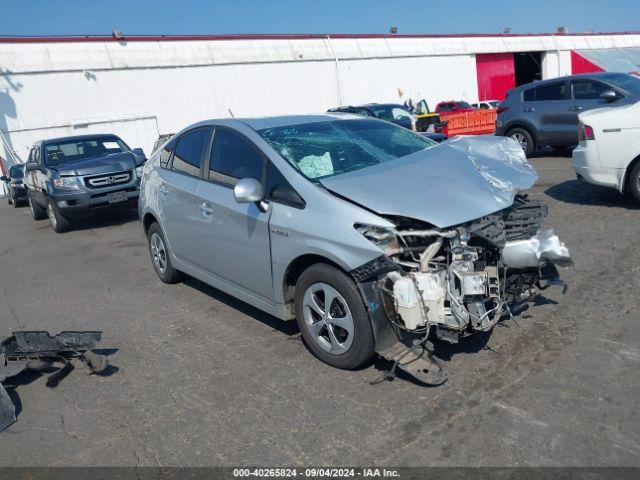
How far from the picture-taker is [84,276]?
23.6 ft

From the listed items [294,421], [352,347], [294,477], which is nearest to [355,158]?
[352,347]

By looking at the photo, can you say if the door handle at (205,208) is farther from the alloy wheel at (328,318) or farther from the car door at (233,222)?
the alloy wheel at (328,318)

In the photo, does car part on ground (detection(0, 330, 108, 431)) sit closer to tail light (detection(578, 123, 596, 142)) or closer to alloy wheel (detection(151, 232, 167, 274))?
alloy wheel (detection(151, 232, 167, 274))

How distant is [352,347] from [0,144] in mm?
22837

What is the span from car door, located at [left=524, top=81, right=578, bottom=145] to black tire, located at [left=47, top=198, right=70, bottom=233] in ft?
33.0

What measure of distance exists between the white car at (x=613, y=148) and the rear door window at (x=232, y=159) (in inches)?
199

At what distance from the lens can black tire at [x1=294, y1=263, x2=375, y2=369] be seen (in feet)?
11.5

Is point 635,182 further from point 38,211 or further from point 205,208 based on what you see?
point 38,211

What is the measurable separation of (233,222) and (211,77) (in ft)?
79.4

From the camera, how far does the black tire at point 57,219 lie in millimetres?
10508

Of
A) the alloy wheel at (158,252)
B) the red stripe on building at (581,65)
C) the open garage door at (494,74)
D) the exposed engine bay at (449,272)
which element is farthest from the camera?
the red stripe on building at (581,65)

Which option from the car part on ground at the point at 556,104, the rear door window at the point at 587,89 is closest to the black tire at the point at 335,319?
the car part on ground at the point at 556,104

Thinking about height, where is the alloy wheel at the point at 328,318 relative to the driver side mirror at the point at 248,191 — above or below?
below

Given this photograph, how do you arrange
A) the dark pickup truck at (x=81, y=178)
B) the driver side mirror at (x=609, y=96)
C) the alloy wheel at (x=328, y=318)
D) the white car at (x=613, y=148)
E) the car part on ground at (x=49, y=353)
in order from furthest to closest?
1. the dark pickup truck at (x=81, y=178)
2. the driver side mirror at (x=609, y=96)
3. the white car at (x=613, y=148)
4. the car part on ground at (x=49, y=353)
5. the alloy wheel at (x=328, y=318)
